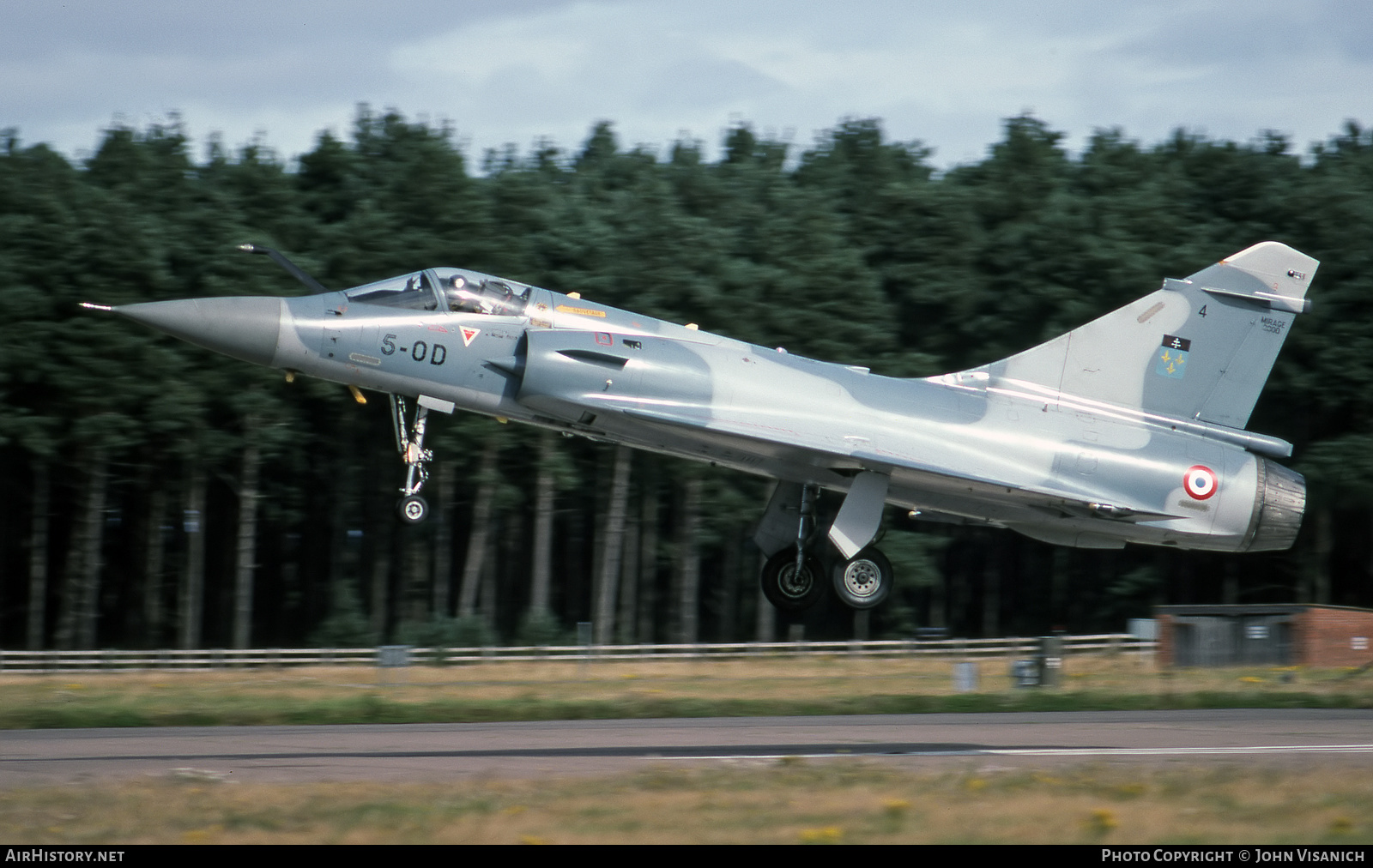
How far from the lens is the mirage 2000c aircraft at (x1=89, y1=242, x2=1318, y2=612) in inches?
591

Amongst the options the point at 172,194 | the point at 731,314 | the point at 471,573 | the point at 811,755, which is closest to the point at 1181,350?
the point at 811,755

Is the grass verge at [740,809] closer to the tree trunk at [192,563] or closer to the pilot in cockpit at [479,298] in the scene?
the pilot in cockpit at [479,298]

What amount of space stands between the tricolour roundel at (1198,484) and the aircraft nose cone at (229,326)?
33.8ft

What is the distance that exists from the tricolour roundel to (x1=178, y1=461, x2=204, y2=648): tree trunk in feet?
91.0

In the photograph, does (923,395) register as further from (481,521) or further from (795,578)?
(481,521)

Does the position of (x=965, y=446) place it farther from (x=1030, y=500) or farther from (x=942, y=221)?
(x=942, y=221)

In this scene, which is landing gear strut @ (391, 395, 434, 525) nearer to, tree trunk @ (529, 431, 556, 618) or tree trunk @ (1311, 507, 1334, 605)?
tree trunk @ (529, 431, 556, 618)

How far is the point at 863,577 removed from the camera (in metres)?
14.7

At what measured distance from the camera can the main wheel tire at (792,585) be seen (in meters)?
14.7

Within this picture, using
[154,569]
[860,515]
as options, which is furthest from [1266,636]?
[154,569]

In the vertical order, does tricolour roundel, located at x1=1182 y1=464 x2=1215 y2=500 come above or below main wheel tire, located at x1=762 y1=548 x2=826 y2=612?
above

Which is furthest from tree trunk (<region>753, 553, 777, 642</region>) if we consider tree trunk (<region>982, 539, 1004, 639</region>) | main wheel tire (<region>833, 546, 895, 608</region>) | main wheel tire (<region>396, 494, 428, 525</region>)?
main wheel tire (<region>396, 494, 428, 525</region>)

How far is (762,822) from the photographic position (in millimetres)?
11219

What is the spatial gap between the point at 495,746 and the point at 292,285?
758 inches
